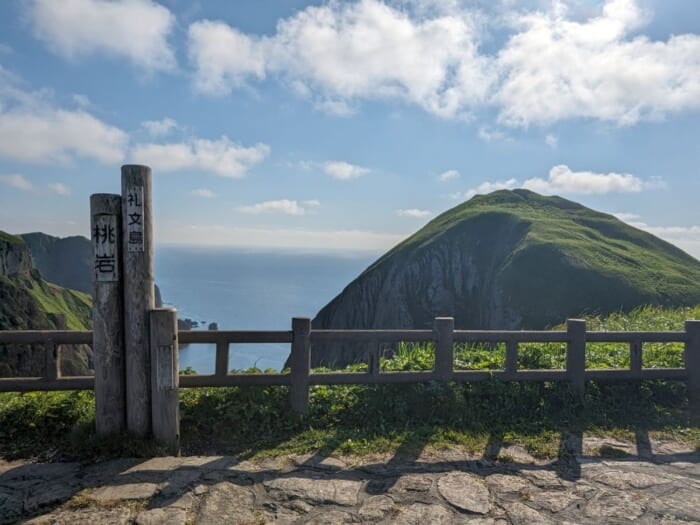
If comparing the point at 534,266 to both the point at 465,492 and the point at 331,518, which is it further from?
the point at 331,518

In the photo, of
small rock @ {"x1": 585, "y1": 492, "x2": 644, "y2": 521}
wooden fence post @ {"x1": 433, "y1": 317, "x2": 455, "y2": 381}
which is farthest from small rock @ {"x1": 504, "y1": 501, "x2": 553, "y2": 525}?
wooden fence post @ {"x1": 433, "y1": 317, "x2": 455, "y2": 381}

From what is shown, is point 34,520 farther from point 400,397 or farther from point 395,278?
point 395,278

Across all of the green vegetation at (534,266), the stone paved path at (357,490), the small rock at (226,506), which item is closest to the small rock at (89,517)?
the stone paved path at (357,490)

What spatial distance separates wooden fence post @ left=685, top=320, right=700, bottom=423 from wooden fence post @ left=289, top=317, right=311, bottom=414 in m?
5.70

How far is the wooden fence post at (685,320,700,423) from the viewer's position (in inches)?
284

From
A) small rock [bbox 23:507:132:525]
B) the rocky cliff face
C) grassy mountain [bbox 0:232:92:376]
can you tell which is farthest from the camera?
the rocky cliff face

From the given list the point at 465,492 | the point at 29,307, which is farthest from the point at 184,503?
the point at 29,307

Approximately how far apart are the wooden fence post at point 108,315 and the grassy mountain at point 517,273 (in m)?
36.5

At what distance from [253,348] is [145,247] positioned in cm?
14413

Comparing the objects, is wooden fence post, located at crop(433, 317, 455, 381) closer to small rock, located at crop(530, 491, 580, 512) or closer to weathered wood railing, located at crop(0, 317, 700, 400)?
weathered wood railing, located at crop(0, 317, 700, 400)

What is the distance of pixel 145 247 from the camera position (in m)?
5.55

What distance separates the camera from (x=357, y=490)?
454cm

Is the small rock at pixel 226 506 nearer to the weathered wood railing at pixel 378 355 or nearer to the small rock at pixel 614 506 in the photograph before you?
the weathered wood railing at pixel 378 355

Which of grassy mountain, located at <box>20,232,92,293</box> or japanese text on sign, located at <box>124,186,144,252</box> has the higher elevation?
grassy mountain, located at <box>20,232,92,293</box>
